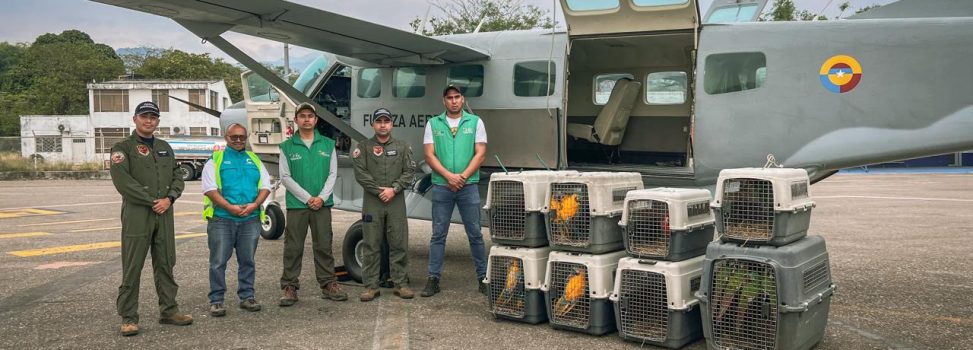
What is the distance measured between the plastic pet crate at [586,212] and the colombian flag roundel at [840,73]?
245 centimetres

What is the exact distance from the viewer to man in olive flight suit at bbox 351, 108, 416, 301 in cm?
686

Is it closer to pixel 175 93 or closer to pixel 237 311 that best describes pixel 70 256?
pixel 237 311

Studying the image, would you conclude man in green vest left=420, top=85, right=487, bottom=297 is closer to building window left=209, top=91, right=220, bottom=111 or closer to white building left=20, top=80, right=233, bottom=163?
white building left=20, top=80, right=233, bottom=163

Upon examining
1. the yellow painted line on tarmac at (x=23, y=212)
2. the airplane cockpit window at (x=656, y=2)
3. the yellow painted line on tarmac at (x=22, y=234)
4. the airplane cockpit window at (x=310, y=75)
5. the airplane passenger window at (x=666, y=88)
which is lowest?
the yellow painted line on tarmac at (x=22, y=234)

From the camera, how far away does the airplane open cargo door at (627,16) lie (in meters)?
6.91

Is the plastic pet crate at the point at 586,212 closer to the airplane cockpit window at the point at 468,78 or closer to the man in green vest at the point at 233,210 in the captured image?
the airplane cockpit window at the point at 468,78

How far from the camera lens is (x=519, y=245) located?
20.0 feet

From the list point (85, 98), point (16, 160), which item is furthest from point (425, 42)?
point (85, 98)

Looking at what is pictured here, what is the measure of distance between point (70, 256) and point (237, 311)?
4588mm

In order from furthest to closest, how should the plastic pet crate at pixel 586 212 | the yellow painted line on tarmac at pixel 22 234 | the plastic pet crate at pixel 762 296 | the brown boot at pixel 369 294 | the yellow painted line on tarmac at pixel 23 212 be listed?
1. the yellow painted line on tarmac at pixel 23 212
2. the yellow painted line on tarmac at pixel 22 234
3. the brown boot at pixel 369 294
4. the plastic pet crate at pixel 586 212
5. the plastic pet crate at pixel 762 296

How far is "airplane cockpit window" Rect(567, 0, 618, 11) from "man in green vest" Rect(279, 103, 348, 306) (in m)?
2.82

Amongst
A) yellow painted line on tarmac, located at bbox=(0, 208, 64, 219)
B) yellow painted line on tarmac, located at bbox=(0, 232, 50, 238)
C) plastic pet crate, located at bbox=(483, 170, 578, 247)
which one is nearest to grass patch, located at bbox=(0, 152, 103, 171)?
yellow painted line on tarmac, located at bbox=(0, 208, 64, 219)

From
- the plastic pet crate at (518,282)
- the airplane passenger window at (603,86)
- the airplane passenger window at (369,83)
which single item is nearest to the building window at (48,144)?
the airplane passenger window at (369,83)

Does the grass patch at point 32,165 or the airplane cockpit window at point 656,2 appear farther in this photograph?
the grass patch at point 32,165
